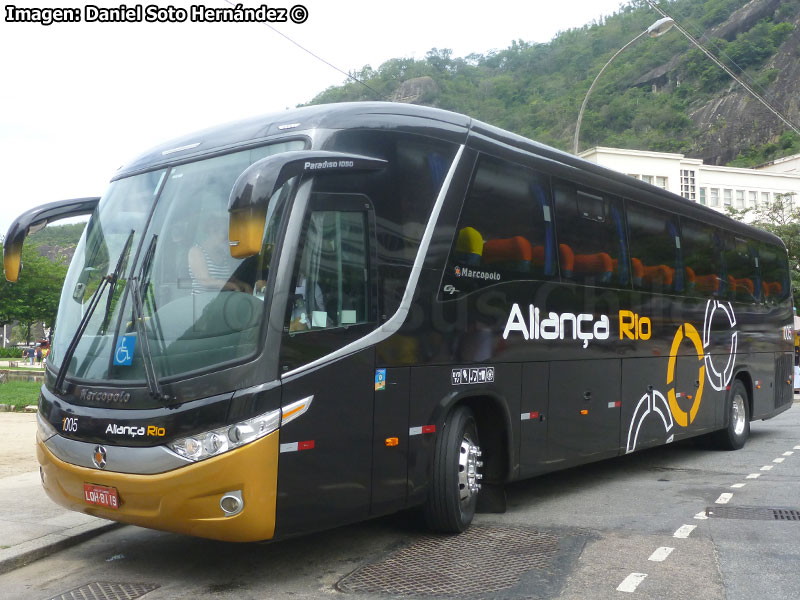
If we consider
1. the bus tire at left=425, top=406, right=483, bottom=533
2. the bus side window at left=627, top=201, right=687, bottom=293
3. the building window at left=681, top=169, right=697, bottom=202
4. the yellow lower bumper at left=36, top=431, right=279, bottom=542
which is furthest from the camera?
the building window at left=681, top=169, right=697, bottom=202

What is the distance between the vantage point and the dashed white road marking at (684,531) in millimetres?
7332

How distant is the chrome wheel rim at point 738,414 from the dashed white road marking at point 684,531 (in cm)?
673

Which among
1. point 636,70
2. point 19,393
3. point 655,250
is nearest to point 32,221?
point 655,250

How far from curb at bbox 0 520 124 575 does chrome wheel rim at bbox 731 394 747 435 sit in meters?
10.1

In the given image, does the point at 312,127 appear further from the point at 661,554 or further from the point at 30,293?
the point at 30,293

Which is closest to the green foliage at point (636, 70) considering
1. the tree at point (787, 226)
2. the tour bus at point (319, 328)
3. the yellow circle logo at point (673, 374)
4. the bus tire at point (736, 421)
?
the tree at point (787, 226)

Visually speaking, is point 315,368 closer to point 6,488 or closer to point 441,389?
point 441,389

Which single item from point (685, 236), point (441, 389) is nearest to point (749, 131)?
point (685, 236)

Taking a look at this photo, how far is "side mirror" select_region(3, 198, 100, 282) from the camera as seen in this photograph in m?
6.58

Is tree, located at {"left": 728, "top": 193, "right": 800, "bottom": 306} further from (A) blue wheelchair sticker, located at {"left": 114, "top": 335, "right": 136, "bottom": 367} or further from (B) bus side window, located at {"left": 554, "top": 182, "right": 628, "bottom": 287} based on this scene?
(A) blue wheelchair sticker, located at {"left": 114, "top": 335, "right": 136, "bottom": 367}

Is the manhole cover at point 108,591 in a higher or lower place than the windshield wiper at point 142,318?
lower

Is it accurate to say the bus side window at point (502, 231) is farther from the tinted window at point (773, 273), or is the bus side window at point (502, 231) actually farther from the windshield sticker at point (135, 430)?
the tinted window at point (773, 273)

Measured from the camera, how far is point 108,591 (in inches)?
225

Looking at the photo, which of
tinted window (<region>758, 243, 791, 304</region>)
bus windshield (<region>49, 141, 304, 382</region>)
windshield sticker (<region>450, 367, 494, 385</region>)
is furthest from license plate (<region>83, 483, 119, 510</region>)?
tinted window (<region>758, 243, 791, 304</region>)
